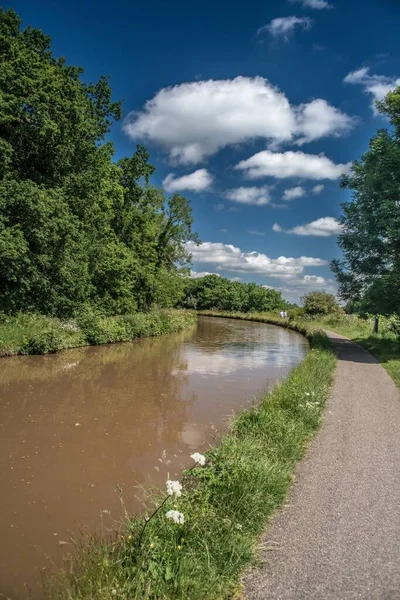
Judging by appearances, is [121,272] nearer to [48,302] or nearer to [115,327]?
[115,327]

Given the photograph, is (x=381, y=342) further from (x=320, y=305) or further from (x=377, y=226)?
(x=320, y=305)

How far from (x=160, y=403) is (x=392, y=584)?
8905 mm

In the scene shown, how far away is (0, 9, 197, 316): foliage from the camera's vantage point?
18.8m

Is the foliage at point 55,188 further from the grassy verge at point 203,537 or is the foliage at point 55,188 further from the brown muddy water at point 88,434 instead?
the grassy verge at point 203,537

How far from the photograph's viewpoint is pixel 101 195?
28.0 metres

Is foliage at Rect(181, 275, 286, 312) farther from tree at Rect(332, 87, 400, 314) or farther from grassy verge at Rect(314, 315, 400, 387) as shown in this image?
tree at Rect(332, 87, 400, 314)

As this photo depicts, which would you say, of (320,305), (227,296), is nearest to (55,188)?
(320,305)

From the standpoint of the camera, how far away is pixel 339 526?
4.74m

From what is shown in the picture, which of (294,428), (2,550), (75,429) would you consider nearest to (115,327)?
(75,429)

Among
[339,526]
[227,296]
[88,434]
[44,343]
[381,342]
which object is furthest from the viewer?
[227,296]

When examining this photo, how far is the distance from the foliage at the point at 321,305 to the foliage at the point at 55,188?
28.2 meters

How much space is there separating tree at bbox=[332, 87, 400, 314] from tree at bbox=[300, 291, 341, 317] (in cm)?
2834

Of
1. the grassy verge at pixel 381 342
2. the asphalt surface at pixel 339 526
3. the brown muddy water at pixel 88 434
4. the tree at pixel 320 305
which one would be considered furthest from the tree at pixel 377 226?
the tree at pixel 320 305

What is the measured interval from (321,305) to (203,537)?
5052cm
